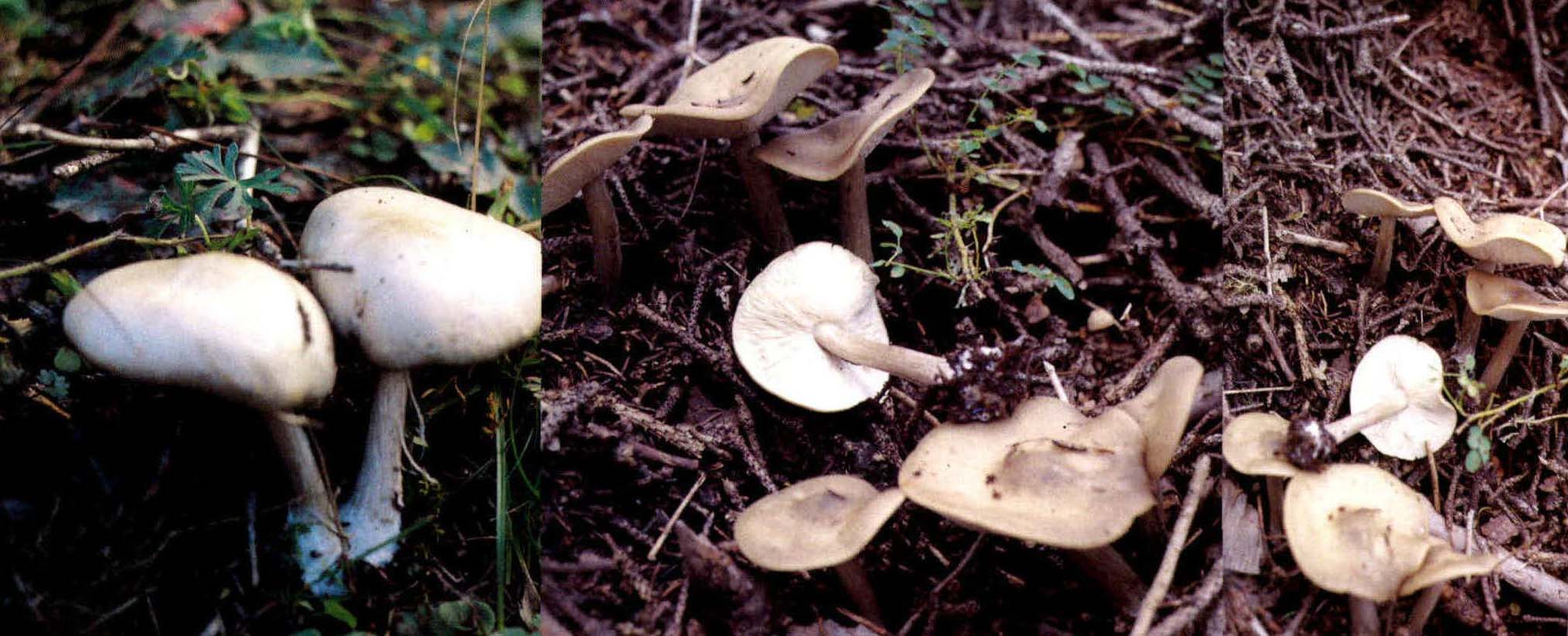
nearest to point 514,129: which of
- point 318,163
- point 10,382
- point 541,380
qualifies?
point 318,163

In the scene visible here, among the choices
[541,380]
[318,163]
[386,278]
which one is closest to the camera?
[386,278]

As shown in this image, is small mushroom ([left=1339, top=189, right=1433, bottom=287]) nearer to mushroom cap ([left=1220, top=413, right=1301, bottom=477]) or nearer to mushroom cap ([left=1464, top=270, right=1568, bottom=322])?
mushroom cap ([left=1464, top=270, right=1568, bottom=322])

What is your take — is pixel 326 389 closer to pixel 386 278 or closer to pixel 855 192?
pixel 386 278

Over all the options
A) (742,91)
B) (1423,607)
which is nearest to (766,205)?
(742,91)

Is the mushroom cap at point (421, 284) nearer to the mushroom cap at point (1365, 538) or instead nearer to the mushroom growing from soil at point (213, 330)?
the mushroom growing from soil at point (213, 330)

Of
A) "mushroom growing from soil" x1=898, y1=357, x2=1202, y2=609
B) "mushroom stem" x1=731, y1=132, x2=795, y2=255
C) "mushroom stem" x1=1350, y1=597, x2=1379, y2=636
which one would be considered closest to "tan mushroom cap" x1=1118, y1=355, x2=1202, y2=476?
"mushroom growing from soil" x1=898, y1=357, x2=1202, y2=609

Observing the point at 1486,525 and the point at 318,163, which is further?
the point at 318,163

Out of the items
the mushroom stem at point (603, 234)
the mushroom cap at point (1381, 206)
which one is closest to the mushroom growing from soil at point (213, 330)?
the mushroom stem at point (603, 234)
